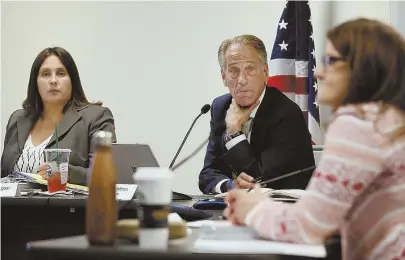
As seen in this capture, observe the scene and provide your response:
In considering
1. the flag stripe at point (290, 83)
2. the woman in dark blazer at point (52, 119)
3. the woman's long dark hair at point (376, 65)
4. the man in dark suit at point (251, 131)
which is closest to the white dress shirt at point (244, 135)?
the man in dark suit at point (251, 131)

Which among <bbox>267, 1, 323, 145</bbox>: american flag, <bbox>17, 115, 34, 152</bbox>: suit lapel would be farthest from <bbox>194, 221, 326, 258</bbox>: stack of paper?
<bbox>267, 1, 323, 145</bbox>: american flag

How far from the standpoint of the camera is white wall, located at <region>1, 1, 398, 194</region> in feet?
12.1

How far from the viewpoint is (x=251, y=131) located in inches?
97.0

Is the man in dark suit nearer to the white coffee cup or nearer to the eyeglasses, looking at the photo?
the eyeglasses

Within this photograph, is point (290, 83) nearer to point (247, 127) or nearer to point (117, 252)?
point (247, 127)

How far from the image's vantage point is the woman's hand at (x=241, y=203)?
1213mm

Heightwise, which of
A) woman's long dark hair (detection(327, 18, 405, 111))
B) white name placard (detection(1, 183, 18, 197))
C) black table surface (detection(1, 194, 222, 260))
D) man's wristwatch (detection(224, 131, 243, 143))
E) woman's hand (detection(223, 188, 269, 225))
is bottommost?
black table surface (detection(1, 194, 222, 260))

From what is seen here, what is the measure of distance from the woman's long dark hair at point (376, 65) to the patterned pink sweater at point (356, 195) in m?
0.03

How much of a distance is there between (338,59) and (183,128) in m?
2.63

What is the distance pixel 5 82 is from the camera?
13.0 ft

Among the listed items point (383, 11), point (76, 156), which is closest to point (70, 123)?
point (76, 156)

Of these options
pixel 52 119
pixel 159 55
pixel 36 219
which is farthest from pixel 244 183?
pixel 159 55

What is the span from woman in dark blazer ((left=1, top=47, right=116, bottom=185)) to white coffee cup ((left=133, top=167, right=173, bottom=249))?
5.83 feet

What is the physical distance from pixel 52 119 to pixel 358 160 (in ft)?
7.05
